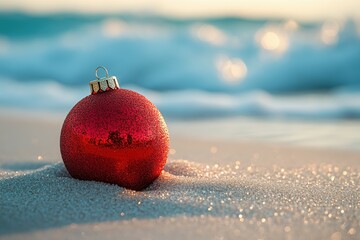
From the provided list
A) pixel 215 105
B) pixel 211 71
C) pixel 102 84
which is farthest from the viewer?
pixel 211 71

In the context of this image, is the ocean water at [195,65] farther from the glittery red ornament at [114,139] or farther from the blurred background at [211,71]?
the glittery red ornament at [114,139]

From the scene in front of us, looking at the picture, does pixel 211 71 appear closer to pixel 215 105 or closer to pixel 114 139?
pixel 215 105

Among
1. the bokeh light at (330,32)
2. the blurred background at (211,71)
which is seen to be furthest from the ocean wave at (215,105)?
the bokeh light at (330,32)

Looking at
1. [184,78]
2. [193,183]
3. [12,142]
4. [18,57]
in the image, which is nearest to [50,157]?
[12,142]

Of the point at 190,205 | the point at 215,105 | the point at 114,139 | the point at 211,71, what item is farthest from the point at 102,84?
the point at 211,71

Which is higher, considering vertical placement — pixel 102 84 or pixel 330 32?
pixel 330 32

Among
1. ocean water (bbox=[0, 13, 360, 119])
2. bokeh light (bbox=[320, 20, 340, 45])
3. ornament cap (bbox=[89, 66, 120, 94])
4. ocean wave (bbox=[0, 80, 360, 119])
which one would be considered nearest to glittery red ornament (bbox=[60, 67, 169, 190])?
ornament cap (bbox=[89, 66, 120, 94])

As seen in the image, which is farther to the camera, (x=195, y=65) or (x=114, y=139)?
(x=195, y=65)

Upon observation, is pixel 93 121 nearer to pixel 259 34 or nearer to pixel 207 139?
pixel 207 139
